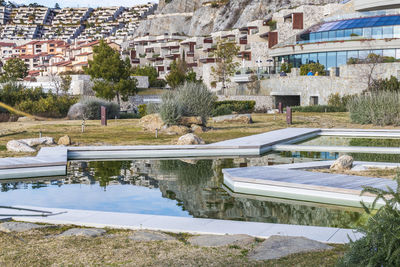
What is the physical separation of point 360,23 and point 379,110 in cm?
2260

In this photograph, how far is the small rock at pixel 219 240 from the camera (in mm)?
6289

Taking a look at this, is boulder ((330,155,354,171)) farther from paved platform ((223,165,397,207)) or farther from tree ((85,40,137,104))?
tree ((85,40,137,104))

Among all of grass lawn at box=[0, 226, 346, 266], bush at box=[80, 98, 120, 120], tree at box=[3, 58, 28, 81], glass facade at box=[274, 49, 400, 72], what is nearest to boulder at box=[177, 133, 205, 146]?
grass lawn at box=[0, 226, 346, 266]

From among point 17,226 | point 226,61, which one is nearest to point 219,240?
point 17,226

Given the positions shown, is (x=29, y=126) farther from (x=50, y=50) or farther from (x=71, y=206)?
(x=50, y=50)

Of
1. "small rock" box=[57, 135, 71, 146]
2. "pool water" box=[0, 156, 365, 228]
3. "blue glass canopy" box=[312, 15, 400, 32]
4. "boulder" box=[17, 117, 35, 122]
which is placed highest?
"blue glass canopy" box=[312, 15, 400, 32]

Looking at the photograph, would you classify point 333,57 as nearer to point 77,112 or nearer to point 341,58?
point 341,58

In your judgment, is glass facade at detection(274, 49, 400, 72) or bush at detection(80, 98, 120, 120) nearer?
bush at detection(80, 98, 120, 120)

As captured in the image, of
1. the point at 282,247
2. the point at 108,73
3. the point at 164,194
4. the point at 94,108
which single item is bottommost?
the point at 164,194

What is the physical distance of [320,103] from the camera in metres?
39.5

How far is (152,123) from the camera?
21.5 m

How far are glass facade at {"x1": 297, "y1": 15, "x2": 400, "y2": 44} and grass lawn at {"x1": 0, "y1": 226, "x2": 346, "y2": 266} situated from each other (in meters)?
39.4

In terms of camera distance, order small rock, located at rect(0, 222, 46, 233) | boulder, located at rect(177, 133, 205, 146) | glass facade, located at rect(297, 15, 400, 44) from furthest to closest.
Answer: glass facade, located at rect(297, 15, 400, 44) → boulder, located at rect(177, 133, 205, 146) → small rock, located at rect(0, 222, 46, 233)

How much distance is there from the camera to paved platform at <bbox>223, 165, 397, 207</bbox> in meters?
9.41
